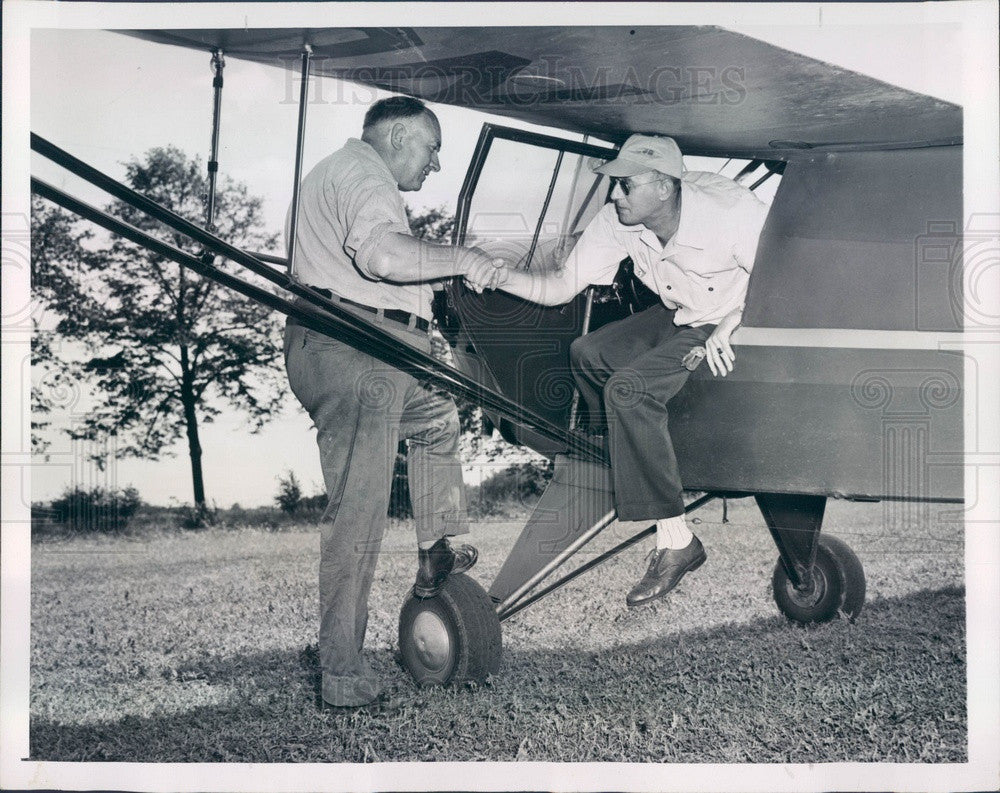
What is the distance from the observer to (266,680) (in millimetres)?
3359

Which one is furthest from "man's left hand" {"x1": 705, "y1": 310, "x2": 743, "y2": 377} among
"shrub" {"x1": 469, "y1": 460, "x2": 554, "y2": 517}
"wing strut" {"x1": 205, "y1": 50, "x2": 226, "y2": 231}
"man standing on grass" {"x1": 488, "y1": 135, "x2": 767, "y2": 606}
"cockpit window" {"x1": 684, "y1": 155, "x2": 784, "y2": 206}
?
"wing strut" {"x1": 205, "y1": 50, "x2": 226, "y2": 231}

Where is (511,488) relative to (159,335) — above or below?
below

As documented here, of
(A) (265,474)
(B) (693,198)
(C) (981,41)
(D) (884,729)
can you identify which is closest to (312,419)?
(A) (265,474)

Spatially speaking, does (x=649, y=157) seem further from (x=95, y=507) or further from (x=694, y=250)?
(x=95, y=507)

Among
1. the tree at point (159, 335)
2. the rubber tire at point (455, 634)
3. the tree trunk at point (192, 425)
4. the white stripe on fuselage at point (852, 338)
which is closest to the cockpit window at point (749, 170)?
the white stripe on fuselage at point (852, 338)

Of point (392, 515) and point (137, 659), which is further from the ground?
point (392, 515)

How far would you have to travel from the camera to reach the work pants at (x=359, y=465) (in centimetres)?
335

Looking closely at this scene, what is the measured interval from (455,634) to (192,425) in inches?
45.9

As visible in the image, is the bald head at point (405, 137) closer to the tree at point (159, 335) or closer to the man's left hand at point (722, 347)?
the tree at point (159, 335)

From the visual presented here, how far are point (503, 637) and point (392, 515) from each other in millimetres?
575

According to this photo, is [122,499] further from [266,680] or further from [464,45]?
[464,45]

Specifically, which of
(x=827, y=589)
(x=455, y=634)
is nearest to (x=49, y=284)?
(x=455, y=634)

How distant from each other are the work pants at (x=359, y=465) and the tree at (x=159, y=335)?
150 millimetres

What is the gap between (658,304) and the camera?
345 centimetres
